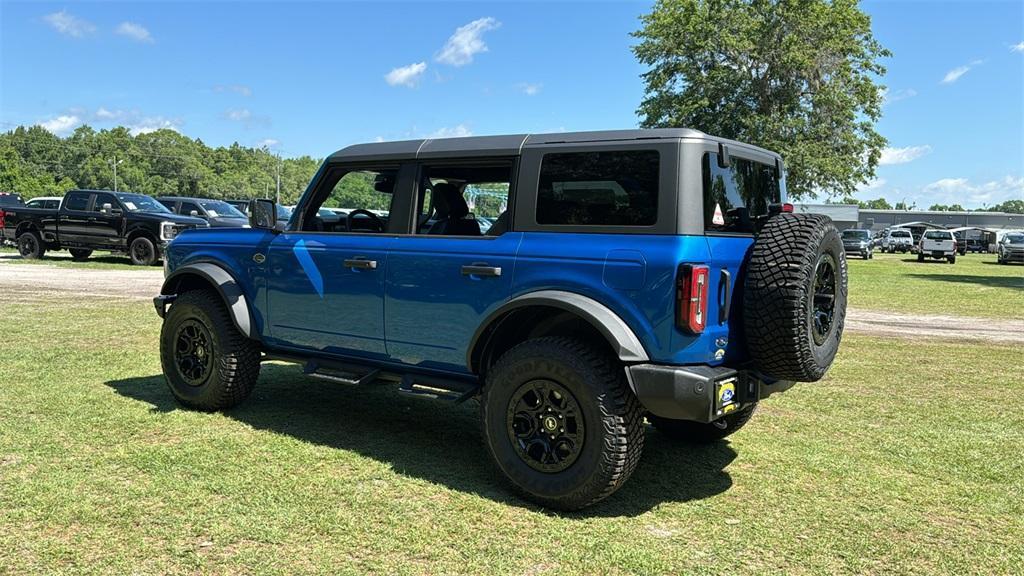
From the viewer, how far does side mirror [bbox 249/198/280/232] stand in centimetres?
547

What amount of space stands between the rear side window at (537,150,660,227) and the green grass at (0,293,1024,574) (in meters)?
1.57

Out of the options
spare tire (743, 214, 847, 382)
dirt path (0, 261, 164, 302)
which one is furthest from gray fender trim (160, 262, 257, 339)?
dirt path (0, 261, 164, 302)

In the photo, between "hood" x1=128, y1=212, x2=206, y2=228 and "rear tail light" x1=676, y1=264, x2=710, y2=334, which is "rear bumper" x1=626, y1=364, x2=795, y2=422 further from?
"hood" x1=128, y1=212, x2=206, y2=228

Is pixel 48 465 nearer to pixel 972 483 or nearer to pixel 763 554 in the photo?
pixel 763 554

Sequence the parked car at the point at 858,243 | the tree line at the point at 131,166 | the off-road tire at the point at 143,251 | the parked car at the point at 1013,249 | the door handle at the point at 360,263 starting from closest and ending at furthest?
the door handle at the point at 360,263 → the off-road tire at the point at 143,251 → the parked car at the point at 1013,249 → the parked car at the point at 858,243 → the tree line at the point at 131,166

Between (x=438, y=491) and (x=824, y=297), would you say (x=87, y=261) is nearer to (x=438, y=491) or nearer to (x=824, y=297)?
(x=438, y=491)

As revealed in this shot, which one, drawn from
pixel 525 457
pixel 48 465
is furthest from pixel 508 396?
pixel 48 465

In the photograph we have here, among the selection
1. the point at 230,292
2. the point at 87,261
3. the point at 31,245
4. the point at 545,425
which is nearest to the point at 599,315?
the point at 545,425

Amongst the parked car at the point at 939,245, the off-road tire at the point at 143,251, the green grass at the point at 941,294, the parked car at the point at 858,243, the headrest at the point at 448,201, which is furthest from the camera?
the parked car at the point at 858,243

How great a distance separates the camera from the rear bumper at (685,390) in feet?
12.4

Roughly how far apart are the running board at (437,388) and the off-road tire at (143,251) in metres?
17.1

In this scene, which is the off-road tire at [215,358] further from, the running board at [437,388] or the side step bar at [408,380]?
the running board at [437,388]

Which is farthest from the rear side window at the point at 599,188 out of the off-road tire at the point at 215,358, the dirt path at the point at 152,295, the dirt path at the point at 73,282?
the dirt path at the point at 73,282

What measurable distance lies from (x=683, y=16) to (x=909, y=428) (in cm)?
3728
